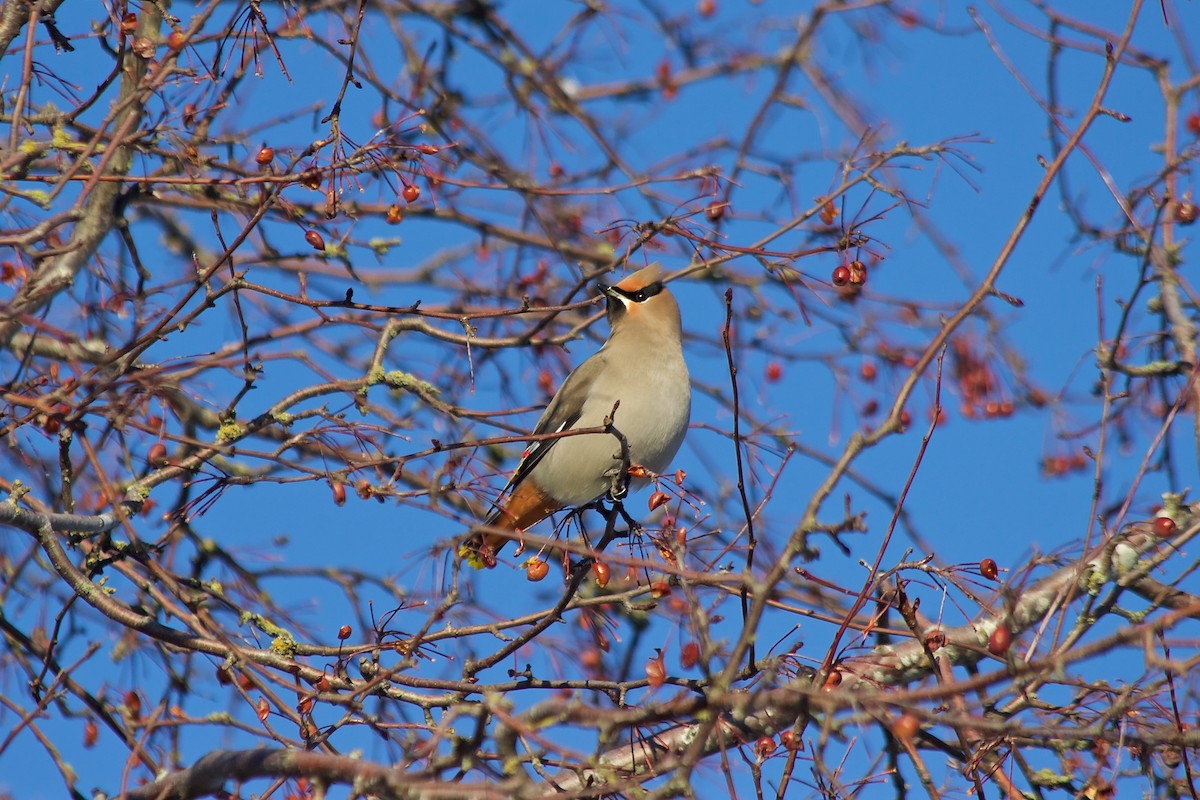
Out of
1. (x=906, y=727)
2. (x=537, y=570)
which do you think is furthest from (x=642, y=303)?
(x=906, y=727)

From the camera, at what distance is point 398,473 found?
290 cm

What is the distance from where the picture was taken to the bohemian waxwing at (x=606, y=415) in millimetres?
4270

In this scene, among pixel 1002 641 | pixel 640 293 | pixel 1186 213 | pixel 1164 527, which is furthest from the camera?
A: pixel 640 293

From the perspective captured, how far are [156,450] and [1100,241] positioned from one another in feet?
9.34

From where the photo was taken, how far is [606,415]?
443 cm

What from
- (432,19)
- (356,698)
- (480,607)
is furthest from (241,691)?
(432,19)

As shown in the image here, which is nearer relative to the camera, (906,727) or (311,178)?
(906,727)

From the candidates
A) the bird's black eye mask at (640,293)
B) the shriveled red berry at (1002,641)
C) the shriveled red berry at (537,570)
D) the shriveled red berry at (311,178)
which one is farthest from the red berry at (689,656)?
the bird's black eye mask at (640,293)

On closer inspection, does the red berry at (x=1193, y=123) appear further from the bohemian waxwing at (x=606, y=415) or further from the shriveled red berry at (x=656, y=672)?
the shriveled red berry at (x=656, y=672)

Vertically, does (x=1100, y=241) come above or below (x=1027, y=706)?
above

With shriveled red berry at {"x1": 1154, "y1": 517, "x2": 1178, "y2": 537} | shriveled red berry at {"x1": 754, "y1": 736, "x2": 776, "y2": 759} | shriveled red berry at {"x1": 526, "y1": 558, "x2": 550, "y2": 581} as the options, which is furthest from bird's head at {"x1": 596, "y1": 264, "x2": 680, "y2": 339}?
shriveled red berry at {"x1": 754, "y1": 736, "x2": 776, "y2": 759}

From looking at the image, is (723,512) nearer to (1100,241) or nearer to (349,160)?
(1100,241)

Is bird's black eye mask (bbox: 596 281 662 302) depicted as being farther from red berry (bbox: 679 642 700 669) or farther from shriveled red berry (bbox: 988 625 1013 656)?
shriveled red berry (bbox: 988 625 1013 656)

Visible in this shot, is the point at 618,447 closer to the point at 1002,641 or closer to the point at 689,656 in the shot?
the point at 689,656
